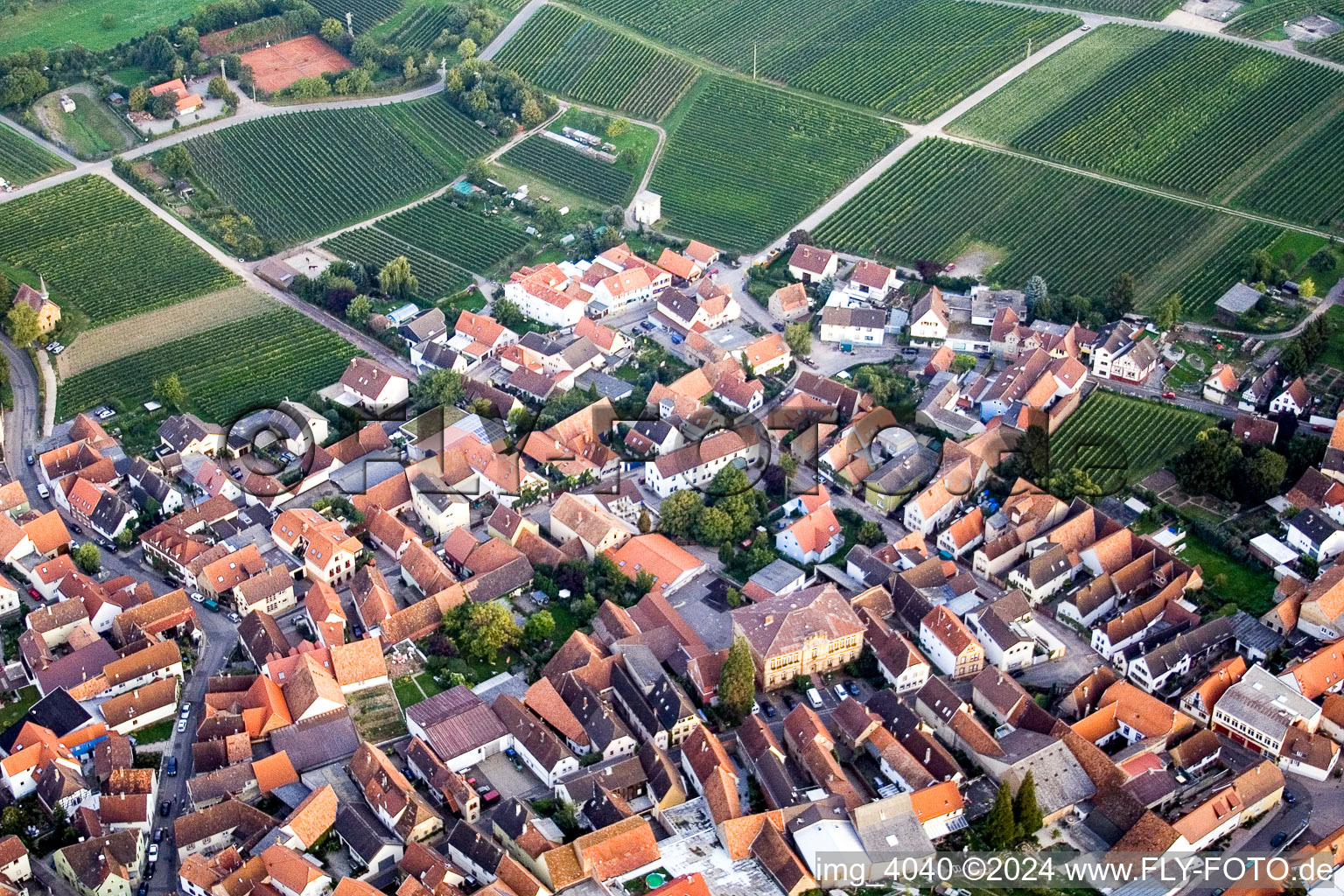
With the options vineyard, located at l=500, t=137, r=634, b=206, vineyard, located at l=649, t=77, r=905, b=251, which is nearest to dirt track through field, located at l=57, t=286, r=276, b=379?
vineyard, located at l=500, t=137, r=634, b=206

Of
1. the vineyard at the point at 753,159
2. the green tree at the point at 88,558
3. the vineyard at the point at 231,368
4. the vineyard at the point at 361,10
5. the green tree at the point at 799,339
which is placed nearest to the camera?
the green tree at the point at 88,558

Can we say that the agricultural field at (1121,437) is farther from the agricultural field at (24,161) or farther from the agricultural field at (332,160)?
the agricultural field at (24,161)

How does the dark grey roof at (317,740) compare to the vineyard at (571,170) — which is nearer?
the dark grey roof at (317,740)

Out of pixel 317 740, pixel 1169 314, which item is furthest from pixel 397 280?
pixel 1169 314

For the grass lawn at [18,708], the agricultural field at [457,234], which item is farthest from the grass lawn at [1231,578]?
the grass lawn at [18,708]

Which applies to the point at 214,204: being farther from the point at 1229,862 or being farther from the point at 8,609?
the point at 1229,862

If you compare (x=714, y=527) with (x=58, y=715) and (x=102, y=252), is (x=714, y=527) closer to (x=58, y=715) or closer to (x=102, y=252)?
(x=58, y=715)
